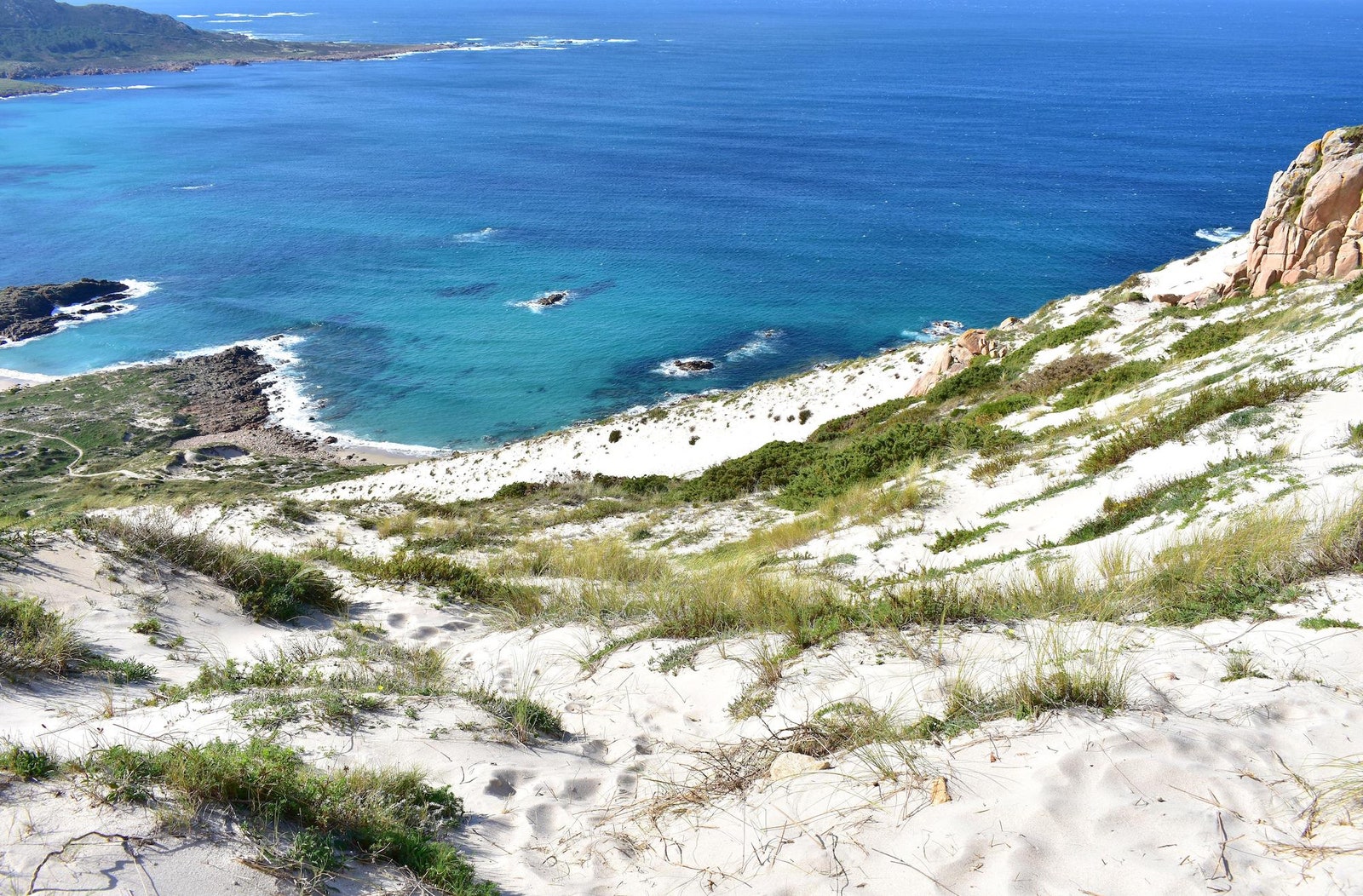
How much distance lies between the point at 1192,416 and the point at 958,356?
1615 centimetres

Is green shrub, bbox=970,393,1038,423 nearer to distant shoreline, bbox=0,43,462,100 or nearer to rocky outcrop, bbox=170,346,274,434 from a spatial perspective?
rocky outcrop, bbox=170,346,274,434

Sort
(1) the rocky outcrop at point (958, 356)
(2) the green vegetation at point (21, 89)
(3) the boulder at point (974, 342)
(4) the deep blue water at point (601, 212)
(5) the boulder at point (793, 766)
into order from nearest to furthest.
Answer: (5) the boulder at point (793, 766)
(1) the rocky outcrop at point (958, 356)
(3) the boulder at point (974, 342)
(4) the deep blue water at point (601, 212)
(2) the green vegetation at point (21, 89)

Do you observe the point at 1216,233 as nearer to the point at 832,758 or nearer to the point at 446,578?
the point at 446,578

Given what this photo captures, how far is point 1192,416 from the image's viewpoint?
12133 mm

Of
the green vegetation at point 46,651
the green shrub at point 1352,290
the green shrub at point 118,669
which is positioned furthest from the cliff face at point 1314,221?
the green vegetation at point 46,651

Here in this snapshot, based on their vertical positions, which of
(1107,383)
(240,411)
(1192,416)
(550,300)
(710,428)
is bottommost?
(240,411)

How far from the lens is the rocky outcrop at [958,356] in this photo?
27.2 m

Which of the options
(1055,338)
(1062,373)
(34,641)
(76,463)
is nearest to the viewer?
(34,641)

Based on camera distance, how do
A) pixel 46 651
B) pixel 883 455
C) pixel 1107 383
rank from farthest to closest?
pixel 1107 383 < pixel 883 455 < pixel 46 651

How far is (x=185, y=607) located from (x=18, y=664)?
2650mm

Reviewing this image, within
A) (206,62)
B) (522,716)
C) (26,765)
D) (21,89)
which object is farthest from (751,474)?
(206,62)

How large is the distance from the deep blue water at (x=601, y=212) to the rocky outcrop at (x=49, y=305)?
2.44 meters

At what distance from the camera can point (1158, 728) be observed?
4668 mm

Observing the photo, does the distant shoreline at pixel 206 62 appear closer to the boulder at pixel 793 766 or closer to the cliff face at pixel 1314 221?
the cliff face at pixel 1314 221
